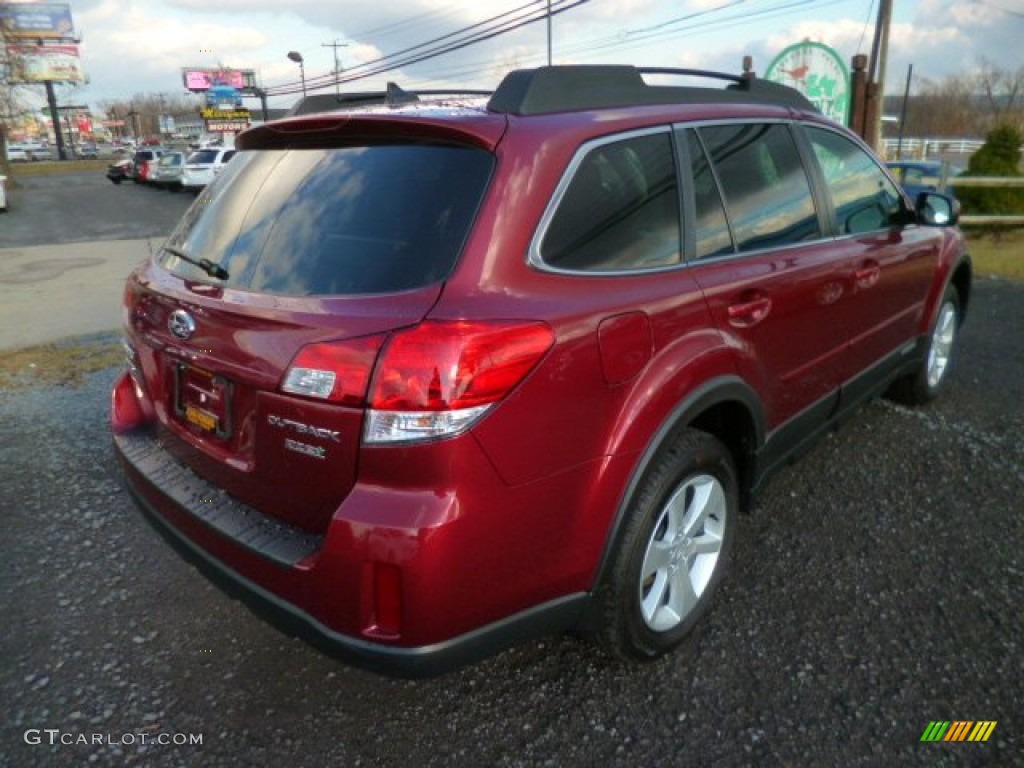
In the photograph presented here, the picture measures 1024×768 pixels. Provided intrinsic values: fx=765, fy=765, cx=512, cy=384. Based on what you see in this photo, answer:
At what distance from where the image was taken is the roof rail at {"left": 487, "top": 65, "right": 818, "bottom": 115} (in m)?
2.20

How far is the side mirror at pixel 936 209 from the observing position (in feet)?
13.2

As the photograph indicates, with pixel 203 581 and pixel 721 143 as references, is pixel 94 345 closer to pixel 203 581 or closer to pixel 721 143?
pixel 203 581

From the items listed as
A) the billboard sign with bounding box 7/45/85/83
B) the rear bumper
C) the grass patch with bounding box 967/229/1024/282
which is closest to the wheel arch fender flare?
the rear bumper

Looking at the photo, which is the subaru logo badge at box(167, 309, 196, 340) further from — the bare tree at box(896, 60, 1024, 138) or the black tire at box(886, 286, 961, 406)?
the bare tree at box(896, 60, 1024, 138)

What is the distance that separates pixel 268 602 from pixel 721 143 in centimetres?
212

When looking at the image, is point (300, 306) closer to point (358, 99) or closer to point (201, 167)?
point (358, 99)

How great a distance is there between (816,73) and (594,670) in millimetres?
10625

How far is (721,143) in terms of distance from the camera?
8.94 feet

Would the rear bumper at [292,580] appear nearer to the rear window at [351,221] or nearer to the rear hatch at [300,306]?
the rear hatch at [300,306]

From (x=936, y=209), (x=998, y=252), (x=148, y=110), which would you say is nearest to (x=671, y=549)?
(x=936, y=209)

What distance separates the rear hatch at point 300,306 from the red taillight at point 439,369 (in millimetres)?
45

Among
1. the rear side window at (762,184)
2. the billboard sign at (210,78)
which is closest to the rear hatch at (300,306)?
the rear side window at (762,184)

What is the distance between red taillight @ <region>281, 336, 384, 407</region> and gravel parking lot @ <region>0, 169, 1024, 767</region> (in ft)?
3.53

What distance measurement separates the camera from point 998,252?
1064 cm
